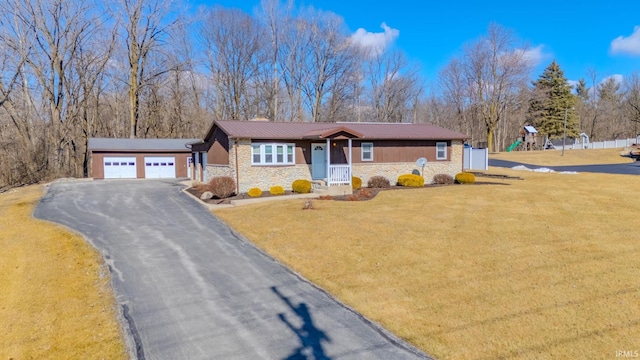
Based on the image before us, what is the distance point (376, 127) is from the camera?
2486 centimetres

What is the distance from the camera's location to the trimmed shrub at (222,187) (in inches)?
722

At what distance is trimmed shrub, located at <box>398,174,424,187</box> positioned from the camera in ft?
71.7

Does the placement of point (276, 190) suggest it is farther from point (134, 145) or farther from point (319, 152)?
point (134, 145)

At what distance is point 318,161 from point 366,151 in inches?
123

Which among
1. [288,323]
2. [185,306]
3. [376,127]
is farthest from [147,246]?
[376,127]

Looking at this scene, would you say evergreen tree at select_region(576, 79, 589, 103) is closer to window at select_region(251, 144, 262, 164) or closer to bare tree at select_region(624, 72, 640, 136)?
bare tree at select_region(624, 72, 640, 136)

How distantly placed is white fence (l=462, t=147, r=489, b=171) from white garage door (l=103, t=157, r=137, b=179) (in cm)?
2835

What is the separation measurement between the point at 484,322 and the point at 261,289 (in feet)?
13.7

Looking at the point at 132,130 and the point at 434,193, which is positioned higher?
the point at 132,130

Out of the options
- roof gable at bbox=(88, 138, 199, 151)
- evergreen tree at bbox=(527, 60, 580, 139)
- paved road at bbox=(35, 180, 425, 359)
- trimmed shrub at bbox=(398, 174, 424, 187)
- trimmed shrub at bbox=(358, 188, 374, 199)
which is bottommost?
paved road at bbox=(35, 180, 425, 359)

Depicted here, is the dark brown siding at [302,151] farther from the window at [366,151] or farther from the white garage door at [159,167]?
the white garage door at [159,167]

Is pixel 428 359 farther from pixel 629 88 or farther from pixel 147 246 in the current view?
pixel 629 88

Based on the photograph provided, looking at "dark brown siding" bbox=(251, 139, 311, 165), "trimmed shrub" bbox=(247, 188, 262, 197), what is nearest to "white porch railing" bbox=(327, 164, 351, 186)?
"dark brown siding" bbox=(251, 139, 311, 165)

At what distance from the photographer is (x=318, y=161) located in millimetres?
21656
